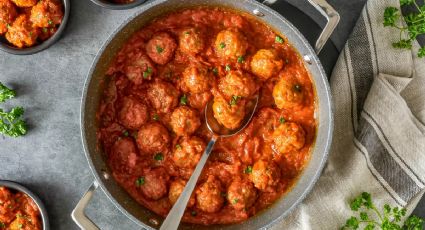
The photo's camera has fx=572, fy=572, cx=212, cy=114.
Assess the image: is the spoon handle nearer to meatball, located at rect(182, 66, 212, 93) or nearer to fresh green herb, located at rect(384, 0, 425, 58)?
meatball, located at rect(182, 66, 212, 93)

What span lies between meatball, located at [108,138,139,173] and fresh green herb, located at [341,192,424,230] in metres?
2.08

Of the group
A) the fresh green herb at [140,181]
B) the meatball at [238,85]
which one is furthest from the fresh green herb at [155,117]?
the meatball at [238,85]

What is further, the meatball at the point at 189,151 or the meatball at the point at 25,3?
the meatball at the point at 25,3

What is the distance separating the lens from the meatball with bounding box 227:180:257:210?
5.28 metres

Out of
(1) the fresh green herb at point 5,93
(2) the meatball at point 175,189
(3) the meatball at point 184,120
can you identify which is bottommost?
(2) the meatball at point 175,189

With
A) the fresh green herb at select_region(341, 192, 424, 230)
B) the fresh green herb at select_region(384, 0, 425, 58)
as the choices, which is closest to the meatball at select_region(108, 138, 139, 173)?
the fresh green herb at select_region(341, 192, 424, 230)

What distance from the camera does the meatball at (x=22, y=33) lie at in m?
5.42

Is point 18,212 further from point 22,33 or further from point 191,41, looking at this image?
point 191,41

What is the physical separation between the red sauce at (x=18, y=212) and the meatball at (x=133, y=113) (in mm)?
1296

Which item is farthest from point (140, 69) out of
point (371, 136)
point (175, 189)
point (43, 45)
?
point (371, 136)

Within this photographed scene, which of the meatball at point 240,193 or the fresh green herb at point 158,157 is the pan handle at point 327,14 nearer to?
the meatball at point 240,193

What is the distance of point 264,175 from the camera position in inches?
207

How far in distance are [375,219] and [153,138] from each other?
2.28 m

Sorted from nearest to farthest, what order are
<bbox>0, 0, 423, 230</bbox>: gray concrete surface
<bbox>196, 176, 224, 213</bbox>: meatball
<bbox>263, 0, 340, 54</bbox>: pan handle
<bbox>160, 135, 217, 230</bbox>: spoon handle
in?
1. <bbox>263, 0, 340, 54</bbox>: pan handle
2. <bbox>160, 135, 217, 230</bbox>: spoon handle
3. <bbox>196, 176, 224, 213</bbox>: meatball
4. <bbox>0, 0, 423, 230</bbox>: gray concrete surface
